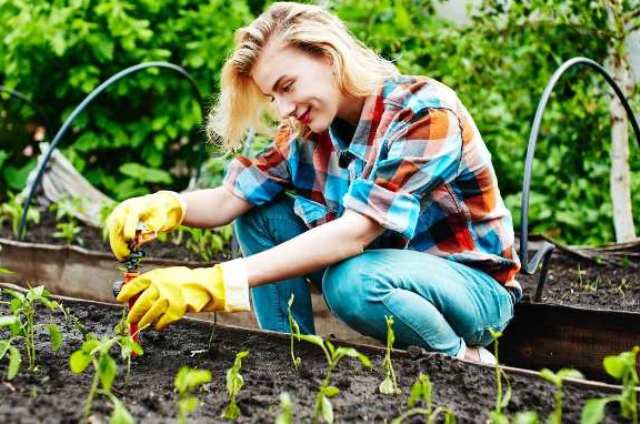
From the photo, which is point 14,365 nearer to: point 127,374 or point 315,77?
point 127,374

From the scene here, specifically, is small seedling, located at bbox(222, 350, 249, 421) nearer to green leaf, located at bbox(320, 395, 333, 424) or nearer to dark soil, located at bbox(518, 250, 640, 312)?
green leaf, located at bbox(320, 395, 333, 424)

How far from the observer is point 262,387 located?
178 cm

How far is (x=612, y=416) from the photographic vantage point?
1.60 meters

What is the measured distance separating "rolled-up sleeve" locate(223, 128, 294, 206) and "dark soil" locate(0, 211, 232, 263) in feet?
3.81

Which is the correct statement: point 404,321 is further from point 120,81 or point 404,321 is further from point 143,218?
point 120,81

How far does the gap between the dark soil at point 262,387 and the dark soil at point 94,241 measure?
1.54 meters

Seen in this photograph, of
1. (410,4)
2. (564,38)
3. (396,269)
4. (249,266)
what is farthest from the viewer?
(410,4)

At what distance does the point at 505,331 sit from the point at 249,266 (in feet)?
2.79

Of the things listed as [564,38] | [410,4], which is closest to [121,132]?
[410,4]

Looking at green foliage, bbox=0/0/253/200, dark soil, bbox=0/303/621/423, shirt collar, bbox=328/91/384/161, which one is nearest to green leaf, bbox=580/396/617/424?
dark soil, bbox=0/303/621/423

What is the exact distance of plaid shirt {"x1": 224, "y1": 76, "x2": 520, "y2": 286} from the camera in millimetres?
1985

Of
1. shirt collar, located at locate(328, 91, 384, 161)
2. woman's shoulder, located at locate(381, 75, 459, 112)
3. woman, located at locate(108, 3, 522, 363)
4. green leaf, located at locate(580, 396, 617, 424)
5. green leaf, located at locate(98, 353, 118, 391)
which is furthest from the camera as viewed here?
shirt collar, located at locate(328, 91, 384, 161)

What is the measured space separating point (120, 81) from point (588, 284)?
284 centimetres

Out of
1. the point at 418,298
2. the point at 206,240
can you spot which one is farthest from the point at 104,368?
the point at 206,240
